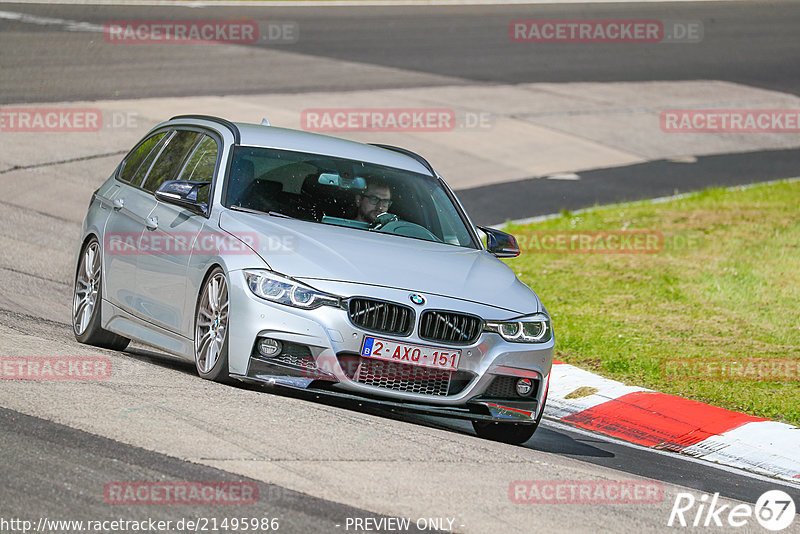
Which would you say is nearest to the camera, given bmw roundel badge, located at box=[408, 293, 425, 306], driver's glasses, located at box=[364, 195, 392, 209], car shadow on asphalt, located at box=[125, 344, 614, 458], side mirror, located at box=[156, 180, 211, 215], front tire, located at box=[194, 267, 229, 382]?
bmw roundel badge, located at box=[408, 293, 425, 306]

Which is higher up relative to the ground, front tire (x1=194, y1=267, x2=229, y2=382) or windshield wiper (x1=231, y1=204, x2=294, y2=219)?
windshield wiper (x1=231, y1=204, x2=294, y2=219)

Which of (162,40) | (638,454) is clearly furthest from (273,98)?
(638,454)

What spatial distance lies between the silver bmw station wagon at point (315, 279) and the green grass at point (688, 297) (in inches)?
A: 97.7

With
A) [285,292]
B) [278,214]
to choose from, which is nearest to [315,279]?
[285,292]

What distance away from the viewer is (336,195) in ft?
27.9

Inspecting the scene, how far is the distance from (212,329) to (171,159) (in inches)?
79.6

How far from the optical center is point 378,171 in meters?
8.85

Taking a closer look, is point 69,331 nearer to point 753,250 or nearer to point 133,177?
point 133,177

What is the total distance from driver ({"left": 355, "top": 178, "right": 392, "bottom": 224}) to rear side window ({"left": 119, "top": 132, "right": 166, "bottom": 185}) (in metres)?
1.79

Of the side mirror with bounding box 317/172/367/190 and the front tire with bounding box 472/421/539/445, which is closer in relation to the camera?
the front tire with bounding box 472/421/539/445

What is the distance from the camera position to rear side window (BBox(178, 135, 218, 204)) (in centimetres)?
850

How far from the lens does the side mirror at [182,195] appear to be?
815cm

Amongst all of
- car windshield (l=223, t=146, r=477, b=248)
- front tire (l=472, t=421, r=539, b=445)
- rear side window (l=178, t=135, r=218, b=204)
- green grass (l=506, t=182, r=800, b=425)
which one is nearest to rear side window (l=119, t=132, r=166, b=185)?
rear side window (l=178, t=135, r=218, b=204)

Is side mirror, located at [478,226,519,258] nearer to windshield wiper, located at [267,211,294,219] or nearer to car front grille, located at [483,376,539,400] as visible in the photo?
car front grille, located at [483,376,539,400]
